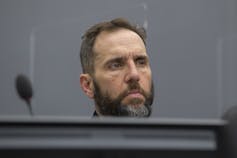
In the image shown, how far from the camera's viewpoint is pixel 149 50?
1.80 metres

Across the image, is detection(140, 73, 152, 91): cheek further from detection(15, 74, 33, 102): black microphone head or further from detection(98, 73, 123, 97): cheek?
detection(15, 74, 33, 102): black microphone head

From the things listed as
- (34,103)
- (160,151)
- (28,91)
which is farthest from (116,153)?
(34,103)

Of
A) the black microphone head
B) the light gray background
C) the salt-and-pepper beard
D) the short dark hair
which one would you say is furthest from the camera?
the light gray background

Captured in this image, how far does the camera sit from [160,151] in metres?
0.36

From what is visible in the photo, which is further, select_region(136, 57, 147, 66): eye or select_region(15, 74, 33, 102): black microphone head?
select_region(136, 57, 147, 66): eye

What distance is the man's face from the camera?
117 cm

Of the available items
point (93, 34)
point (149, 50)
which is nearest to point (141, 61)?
point (93, 34)

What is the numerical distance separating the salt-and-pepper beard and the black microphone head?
0.32 m

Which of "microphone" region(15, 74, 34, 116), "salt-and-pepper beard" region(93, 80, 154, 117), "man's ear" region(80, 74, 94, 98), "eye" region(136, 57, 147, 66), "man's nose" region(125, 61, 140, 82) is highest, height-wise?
"microphone" region(15, 74, 34, 116)

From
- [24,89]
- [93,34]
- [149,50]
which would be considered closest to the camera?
[24,89]

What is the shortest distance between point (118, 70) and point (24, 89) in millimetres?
377

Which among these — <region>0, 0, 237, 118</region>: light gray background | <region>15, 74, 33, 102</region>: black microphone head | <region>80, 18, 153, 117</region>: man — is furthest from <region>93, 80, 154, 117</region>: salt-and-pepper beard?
<region>0, 0, 237, 118</region>: light gray background

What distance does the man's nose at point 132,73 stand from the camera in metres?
1.17

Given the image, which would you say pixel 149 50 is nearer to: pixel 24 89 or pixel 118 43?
pixel 118 43
